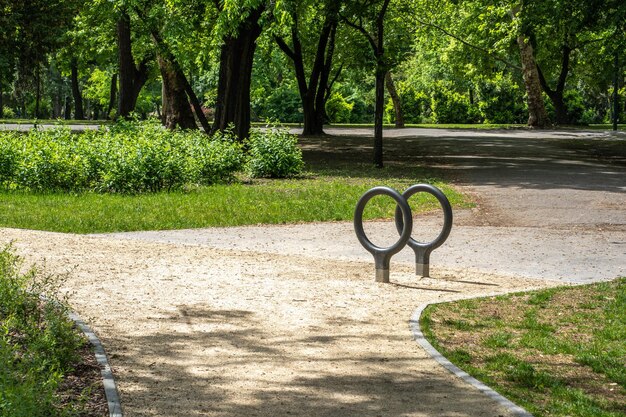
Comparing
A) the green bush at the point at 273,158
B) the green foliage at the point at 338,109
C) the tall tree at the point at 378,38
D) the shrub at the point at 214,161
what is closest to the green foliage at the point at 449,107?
the green foliage at the point at 338,109

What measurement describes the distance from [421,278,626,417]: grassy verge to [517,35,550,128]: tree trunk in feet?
118

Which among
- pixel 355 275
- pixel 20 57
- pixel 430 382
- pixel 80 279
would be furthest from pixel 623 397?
pixel 20 57

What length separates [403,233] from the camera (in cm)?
1087

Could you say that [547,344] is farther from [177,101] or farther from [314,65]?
[314,65]

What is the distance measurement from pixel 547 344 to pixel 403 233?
271cm

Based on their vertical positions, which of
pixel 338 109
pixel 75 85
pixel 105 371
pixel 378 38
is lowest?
pixel 105 371

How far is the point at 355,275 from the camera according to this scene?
38.0 ft

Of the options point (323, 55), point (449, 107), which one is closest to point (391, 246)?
point (323, 55)

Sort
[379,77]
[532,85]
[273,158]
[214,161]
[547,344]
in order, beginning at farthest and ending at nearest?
[532,85], [379,77], [273,158], [214,161], [547,344]

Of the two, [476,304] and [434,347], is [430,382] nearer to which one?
[434,347]

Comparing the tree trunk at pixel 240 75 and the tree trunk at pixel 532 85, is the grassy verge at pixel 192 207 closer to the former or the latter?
the tree trunk at pixel 240 75

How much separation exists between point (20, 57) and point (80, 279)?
32545mm

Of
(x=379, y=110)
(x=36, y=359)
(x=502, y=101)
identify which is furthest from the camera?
(x=502, y=101)

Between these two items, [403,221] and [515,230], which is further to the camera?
[515,230]
